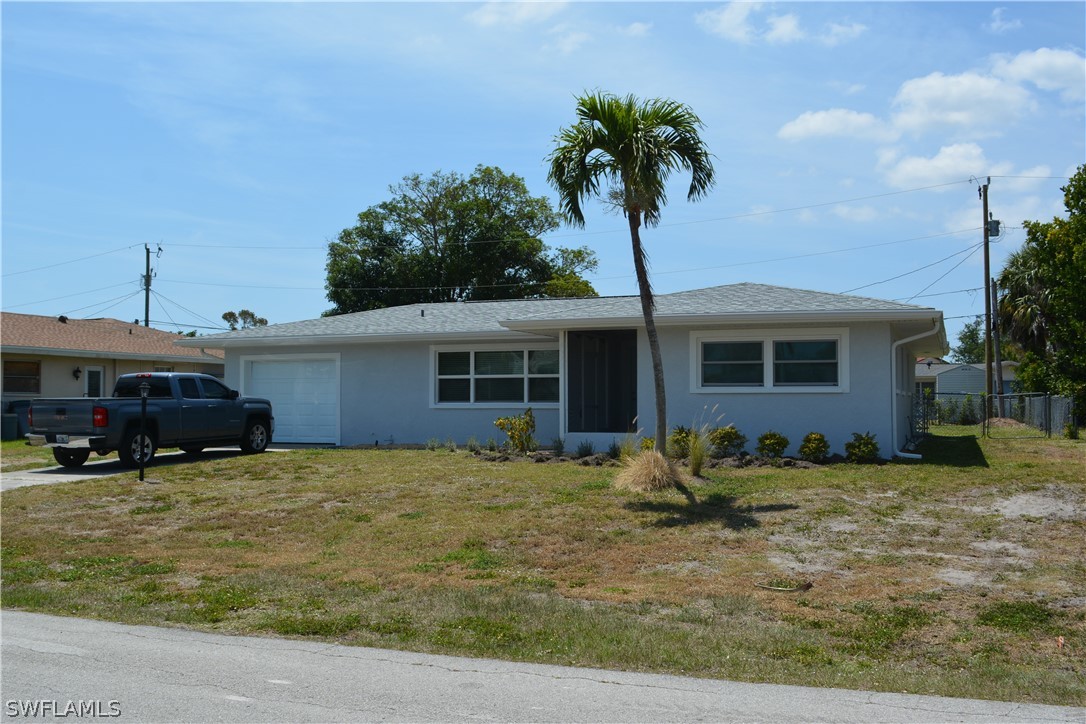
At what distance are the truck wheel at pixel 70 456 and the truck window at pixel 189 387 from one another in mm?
2065

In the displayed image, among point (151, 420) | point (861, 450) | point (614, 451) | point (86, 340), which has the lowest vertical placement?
point (614, 451)

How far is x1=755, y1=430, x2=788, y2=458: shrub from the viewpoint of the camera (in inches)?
663

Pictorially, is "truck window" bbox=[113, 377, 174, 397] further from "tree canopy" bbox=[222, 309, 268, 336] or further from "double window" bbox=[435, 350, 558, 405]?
"tree canopy" bbox=[222, 309, 268, 336]

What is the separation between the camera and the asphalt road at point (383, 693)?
536cm

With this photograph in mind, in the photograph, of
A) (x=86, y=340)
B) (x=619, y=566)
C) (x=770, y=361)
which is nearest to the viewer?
(x=619, y=566)

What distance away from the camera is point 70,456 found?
17906 millimetres

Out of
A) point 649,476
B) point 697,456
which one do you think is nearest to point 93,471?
point 649,476

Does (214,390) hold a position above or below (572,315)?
below

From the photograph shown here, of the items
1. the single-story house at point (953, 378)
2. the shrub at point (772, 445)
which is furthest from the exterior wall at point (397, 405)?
the single-story house at point (953, 378)

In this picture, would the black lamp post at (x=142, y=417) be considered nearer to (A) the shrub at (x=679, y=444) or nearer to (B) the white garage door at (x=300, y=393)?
(B) the white garage door at (x=300, y=393)

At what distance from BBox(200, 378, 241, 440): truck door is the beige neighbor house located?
41.9ft

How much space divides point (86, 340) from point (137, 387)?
1594 cm

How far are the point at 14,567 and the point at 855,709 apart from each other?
347 inches

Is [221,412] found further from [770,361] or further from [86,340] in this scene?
[86,340]
